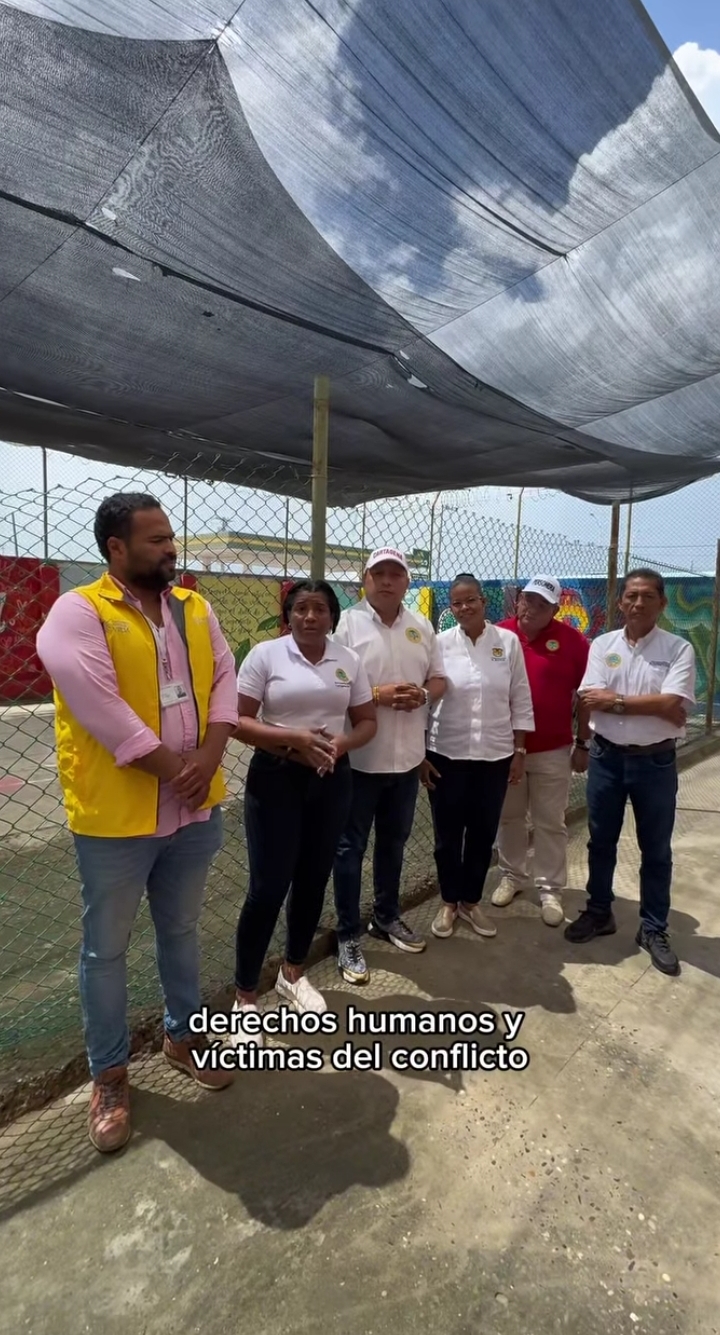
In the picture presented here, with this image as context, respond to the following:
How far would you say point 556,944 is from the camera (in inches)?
123

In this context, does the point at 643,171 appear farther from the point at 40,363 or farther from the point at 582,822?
the point at 582,822

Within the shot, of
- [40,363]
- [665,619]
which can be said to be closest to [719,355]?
[40,363]

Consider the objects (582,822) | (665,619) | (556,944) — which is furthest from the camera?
(665,619)

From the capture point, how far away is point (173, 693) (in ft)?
6.00

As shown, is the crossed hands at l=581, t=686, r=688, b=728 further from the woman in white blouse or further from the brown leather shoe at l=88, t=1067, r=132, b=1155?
the brown leather shoe at l=88, t=1067, r=132, b=1155

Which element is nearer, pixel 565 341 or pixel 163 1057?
pixel 163 1057

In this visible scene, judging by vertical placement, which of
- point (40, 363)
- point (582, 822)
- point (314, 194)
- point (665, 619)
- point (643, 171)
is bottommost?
point (582, 822)

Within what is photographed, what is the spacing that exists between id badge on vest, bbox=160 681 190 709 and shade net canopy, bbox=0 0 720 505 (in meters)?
1.69

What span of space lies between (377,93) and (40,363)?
184 centimetres

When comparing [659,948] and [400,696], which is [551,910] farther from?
[400,696]

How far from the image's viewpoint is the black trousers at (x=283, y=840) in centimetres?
224

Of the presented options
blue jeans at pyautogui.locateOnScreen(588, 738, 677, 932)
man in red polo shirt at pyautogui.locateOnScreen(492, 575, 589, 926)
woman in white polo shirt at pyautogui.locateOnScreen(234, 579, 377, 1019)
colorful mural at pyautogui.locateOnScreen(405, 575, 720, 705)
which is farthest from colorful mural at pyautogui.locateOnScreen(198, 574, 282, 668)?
colorful mural at pyautogui.locateOnScreen(405, 575, 720, 705)

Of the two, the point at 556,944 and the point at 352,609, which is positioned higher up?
the point at 352,609

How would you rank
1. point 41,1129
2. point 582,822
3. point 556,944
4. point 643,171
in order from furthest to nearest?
1. point 582,822
2. point 556,944
3. point 643,171
4. point 41,1129
